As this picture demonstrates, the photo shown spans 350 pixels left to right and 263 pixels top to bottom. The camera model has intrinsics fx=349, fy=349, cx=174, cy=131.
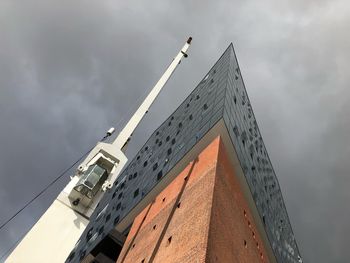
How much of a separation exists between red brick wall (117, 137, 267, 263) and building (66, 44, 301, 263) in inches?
1.9

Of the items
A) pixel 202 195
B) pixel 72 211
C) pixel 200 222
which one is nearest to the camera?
pixel 72 211

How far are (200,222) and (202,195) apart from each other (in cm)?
183

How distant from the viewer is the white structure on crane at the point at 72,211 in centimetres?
611

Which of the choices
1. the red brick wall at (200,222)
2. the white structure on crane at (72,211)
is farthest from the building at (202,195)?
the white structure on crane at (72,211)

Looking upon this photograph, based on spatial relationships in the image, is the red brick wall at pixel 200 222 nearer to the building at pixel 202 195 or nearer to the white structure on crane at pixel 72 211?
the building at pixel 202 195

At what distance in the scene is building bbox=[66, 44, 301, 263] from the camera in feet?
41.6

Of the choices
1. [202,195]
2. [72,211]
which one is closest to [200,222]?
[202,195]

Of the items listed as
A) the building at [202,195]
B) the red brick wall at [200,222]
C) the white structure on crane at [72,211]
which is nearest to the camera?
the white structure on crane at [72,211]

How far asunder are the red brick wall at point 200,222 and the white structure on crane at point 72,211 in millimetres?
4382

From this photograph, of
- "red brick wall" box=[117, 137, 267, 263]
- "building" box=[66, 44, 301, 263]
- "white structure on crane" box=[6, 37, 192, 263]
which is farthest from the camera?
"building" box=[66, 44, 301, 263]

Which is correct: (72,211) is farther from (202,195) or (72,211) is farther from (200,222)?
(202,195)

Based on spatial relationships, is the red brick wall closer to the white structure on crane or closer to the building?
the building

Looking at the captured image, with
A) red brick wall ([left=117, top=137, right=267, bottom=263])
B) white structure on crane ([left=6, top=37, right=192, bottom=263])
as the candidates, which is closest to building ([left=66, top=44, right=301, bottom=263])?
red brick wall ([left=117, top=137, right=267, bottom=263])

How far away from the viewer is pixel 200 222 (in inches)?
468
